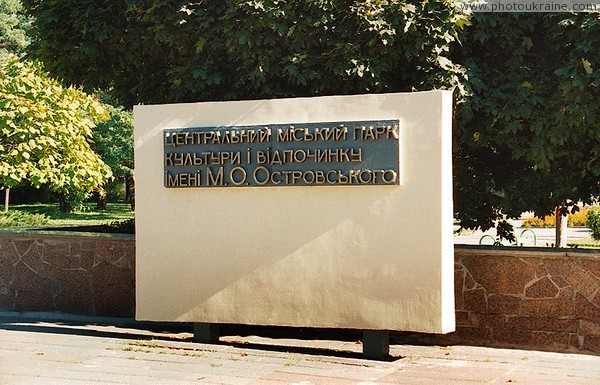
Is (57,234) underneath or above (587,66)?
underneath

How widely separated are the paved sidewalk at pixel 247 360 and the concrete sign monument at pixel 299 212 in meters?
0.39

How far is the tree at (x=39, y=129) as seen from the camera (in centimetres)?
2091

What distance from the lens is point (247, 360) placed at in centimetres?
864

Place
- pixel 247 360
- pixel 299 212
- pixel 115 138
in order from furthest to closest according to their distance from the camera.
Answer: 1. pixel 115 138
2. pixel 299 212
3. pixel 247 360

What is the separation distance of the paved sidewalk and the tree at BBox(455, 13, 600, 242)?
248cm

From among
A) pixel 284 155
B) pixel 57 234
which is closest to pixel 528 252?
pixel 284 155

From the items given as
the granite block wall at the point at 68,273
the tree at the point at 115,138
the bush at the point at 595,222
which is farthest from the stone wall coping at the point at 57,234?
the tree at the point at 115,138

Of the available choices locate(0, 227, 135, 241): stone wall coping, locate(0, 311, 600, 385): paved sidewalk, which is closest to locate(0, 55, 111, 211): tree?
locate(0, 227, 135, 241): stone wall coping

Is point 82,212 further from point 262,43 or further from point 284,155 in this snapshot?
point 284,155

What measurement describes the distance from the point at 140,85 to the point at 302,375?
218 inches

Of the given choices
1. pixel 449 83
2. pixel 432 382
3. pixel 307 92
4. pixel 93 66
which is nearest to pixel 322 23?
pixel 307 92

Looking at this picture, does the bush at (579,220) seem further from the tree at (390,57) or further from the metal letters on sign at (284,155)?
the metal letters on sign at (284,155)

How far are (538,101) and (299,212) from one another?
310cm

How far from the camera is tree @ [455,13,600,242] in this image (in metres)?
9.48
